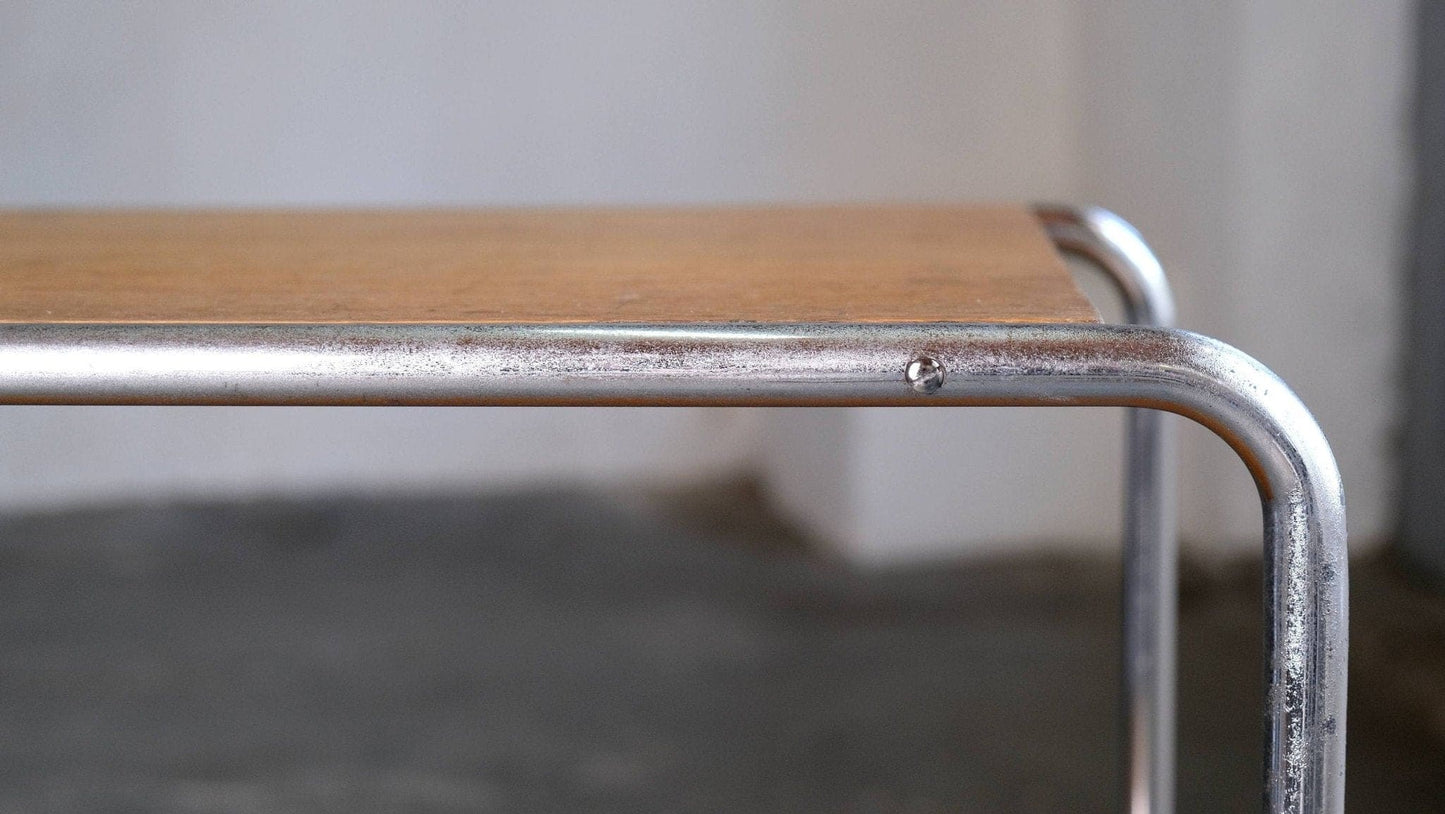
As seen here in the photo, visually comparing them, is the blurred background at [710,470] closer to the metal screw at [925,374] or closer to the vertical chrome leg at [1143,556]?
the vertical chrome leg at [1143,556]

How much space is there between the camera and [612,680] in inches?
58.0

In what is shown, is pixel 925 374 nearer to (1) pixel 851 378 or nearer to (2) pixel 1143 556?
(1) pixel 851 378

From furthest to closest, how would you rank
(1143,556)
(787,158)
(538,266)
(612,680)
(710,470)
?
(710,470), (787,158), (612,680), (1143,556), (538,266)

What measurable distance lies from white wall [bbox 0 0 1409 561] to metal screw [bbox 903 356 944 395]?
148 cm

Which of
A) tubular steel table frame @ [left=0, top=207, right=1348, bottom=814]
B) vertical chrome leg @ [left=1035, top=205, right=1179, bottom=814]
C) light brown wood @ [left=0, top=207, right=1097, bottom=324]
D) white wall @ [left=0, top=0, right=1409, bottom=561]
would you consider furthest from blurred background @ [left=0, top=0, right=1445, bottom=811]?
tubular steel table frame @ [left=0, top=207, right=1348, bottom=814]

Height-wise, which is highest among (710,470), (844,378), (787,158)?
(787,158)

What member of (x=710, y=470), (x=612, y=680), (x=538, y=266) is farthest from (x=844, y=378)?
(x=710, y=470)

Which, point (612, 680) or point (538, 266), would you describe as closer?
point (538, 266)

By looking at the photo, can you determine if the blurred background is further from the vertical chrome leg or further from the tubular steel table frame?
the tubular steel table frame

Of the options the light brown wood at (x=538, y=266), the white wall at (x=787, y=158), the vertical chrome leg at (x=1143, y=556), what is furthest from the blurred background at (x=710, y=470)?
the light brown wood at (x=538, y=266)

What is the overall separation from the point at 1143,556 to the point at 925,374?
0.36 m

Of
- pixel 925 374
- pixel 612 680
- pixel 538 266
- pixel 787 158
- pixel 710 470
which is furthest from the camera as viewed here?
pixel 710 470

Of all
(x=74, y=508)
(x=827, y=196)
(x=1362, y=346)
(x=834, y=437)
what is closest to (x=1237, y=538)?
(x=1362, y=346)

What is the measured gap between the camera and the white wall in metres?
1.66
